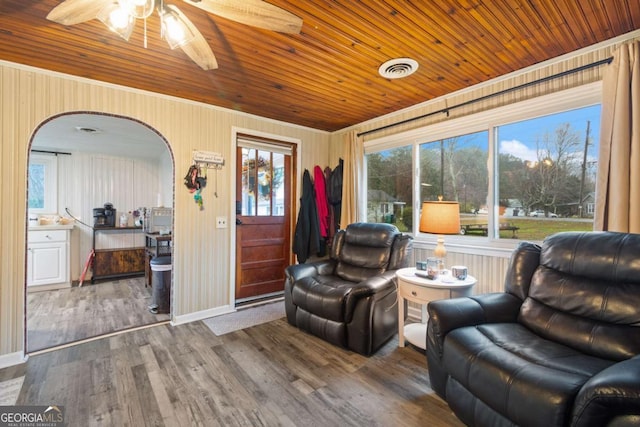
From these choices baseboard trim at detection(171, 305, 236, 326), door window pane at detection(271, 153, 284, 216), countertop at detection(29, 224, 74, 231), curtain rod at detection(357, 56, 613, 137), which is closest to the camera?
curtain rod at detection(357, 56, 613, 137)

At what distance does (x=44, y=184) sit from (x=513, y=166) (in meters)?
6.50

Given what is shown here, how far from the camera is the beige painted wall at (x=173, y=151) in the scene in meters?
2.21

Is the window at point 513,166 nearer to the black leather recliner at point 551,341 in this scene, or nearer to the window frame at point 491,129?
the window frame at point 491,129

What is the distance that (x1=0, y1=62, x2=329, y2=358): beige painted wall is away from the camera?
221cm

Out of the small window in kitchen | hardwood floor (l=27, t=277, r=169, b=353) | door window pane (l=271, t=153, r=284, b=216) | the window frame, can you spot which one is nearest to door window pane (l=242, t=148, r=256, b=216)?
door window pane (l=271, t=153, r=284, b=216)

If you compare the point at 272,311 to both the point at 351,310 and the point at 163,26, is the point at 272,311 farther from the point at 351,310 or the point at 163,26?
the point at 163,26

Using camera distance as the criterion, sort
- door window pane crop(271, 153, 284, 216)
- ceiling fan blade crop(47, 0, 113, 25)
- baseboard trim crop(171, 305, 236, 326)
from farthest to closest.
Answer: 1. door window pane crop(271, 153, 284, 216)
2. baseboard trim crop(171, 305, 236, 326)
3. ceiling fan blade crop(47, 0, 113, 25)

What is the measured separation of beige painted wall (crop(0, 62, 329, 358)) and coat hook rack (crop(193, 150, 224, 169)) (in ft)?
0.20

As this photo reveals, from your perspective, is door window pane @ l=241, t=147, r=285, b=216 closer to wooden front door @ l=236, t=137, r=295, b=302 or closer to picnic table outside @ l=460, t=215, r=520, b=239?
wooden front door @ l=236, t=137, r=295, b=302

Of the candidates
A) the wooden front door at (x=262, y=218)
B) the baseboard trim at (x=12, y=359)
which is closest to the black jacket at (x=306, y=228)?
the wooden front door at (x=262, y=218)

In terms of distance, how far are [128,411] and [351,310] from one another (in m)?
1.57

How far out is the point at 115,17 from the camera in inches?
53.2

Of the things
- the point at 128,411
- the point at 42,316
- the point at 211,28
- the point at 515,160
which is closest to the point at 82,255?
the point at 42,316

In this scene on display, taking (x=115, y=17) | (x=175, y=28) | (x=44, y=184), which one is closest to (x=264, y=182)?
(x=175, y=28)
